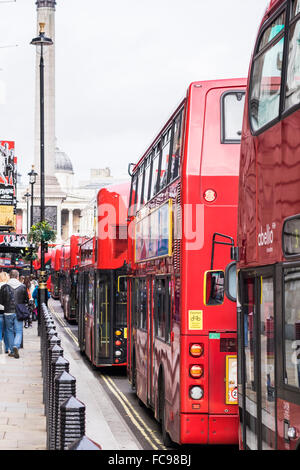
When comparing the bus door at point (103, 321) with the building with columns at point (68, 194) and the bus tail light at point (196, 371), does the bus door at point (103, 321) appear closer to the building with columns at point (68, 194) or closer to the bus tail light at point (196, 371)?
the bus tail light at point (196, 371)

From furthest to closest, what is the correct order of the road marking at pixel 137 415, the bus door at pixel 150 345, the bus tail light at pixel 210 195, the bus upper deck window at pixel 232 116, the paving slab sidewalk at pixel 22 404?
the bus door at pixel 150 345
the road marking at pixel 137 415
the paving slab sidewalk at pixel 22 404
the bus upper deck window at pixel 232 116
the bus tail light at pixel 210 195

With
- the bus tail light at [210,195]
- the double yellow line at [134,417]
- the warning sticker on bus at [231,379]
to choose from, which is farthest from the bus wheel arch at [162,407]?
the bus tail light at [210,195]

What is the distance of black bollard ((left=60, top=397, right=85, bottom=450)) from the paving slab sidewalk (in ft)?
13.0

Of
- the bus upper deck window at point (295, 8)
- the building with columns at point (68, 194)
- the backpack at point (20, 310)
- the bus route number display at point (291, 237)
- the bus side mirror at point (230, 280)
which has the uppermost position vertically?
the building with columns at point (68, 194)

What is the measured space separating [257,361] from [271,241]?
1016 millimetres

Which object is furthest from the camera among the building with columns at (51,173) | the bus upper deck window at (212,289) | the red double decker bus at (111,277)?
the building with columns at (51,173)

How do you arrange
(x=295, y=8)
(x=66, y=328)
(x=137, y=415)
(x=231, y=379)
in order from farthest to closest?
(x=66, y=328) < (x=137, y=415) < (x=231, y=379) < (x=295, y=8)

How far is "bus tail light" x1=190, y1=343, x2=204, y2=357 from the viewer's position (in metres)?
9.29

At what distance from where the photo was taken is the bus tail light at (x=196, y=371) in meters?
9.27

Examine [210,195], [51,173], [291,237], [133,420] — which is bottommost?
[133,420]

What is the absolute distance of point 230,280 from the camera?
7969 millimetres

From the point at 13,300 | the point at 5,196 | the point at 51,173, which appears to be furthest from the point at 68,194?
the point at 13,300

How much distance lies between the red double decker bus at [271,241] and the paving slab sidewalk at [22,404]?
374 centimetres

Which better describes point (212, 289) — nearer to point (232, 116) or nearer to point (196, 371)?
point (196, 371)
